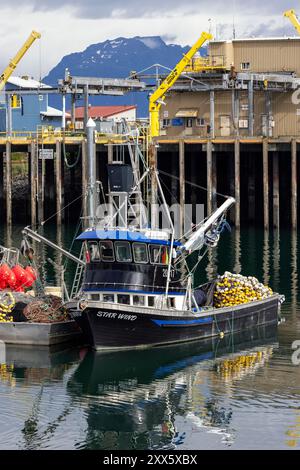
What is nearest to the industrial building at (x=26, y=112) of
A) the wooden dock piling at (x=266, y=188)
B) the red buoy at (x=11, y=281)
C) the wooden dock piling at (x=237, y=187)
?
the wooden dock piling at (x=237, y=187)

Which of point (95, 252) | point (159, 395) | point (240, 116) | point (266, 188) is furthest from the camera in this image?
point (240, 116)

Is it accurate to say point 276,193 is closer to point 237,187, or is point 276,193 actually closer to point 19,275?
point 237,187

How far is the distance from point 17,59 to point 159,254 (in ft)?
178

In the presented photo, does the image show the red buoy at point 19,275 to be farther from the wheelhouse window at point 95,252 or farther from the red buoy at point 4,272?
the wheelhouse window at point 95,252

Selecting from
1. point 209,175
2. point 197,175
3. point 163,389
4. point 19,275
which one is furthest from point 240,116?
point 163,389

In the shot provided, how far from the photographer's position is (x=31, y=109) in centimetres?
9575

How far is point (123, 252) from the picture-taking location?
127 feet

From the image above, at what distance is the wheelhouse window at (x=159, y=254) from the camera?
38969 mm

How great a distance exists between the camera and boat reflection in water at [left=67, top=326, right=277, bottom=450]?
1192 inches

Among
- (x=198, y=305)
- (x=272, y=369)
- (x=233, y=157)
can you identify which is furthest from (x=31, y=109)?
(x=272, y=369)

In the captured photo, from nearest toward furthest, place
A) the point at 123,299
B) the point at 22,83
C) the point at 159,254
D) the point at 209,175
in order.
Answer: the point at 123,299 < the point at 159,254 < the point at 209,175 < the point at 22,83

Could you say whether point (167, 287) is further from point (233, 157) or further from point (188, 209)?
point (233, 157)

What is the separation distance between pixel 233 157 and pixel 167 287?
4121cm

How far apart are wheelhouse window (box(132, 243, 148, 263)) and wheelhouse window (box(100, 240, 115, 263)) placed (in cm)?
66
